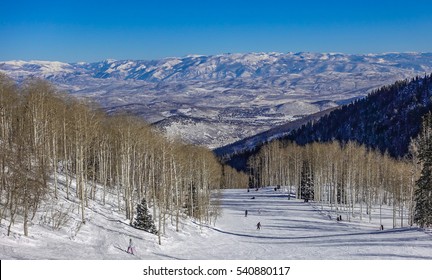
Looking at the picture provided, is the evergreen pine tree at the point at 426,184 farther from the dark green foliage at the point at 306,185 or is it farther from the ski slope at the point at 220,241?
the dark green foliage at the point at 306,185

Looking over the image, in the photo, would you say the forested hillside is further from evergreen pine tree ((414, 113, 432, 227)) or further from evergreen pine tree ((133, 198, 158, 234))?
evergreen pine tree ((133, 198, 158, 234))

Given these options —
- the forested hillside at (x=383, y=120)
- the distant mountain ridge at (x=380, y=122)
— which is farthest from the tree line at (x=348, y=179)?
the forested hillside at (x=383, y=120)

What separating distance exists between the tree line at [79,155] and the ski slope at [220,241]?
1425 mm

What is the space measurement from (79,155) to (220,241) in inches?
549

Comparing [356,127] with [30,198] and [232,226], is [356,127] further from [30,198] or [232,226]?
[30,198]

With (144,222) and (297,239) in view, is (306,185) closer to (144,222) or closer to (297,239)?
(297,239)

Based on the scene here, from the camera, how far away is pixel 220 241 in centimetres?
3797

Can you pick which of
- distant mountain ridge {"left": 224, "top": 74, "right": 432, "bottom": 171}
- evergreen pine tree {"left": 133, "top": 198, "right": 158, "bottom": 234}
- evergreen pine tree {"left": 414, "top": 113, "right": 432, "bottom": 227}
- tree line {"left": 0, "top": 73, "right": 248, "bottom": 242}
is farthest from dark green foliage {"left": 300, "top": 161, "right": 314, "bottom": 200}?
distant mountain ridge {"left": 224, "top": 74, "right": 432, "bottom": 171}

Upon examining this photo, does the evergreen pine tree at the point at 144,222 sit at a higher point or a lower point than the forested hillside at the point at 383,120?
lower

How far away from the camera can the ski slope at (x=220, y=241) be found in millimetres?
22594

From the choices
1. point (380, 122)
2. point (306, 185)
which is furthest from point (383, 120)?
point (306, 185)
